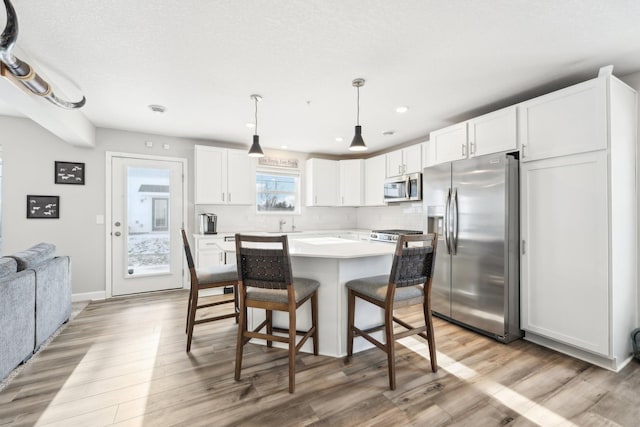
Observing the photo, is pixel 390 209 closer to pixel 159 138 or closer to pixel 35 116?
pixel 159 138

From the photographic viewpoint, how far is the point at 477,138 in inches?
121

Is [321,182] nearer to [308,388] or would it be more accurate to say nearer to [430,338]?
[430,338]

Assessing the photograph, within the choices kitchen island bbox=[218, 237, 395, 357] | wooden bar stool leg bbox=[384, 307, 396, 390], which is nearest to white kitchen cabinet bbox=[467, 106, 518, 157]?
kitchen island bbox=[218, 237, 395, 357]

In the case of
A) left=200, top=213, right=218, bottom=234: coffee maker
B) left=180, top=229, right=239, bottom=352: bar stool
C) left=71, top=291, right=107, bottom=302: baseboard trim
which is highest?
left=200, top=213, right=218, bottom=234: coffee maker

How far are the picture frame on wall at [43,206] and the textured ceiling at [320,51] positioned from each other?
4.79 ft

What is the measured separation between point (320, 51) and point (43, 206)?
410cm

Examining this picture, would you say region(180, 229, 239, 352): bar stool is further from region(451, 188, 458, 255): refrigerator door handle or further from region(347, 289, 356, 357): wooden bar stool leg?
region(451, 188, 458, 255): refrigerator door handle

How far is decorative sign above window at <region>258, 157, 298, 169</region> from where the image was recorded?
5.07 metres

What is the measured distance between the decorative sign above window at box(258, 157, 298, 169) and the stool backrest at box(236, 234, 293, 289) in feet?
10.9

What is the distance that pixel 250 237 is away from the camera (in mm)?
1917

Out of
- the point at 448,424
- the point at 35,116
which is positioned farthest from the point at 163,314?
the point at 448,424

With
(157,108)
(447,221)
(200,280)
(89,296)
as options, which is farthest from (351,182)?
(89,296)

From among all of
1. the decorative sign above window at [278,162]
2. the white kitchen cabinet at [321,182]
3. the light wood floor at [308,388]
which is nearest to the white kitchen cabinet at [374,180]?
the white kitchen cabinet at [321,182]

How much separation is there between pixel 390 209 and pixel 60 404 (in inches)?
182
